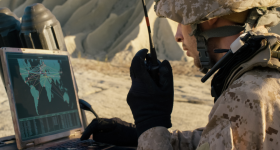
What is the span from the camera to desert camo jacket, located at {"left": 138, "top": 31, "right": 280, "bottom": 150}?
746 millimetres

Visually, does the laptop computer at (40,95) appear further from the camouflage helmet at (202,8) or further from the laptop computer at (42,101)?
the camouflage helmet at (202,8)

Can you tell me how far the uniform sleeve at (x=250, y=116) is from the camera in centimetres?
74

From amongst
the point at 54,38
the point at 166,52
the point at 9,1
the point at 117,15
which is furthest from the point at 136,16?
the point at 54,38

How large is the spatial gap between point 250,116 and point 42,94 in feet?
3.92

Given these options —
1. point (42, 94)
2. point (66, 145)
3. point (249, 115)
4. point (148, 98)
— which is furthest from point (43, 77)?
point (249, 115)

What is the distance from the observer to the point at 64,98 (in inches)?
62.6

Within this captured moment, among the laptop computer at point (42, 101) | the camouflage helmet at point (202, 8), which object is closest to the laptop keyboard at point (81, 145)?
the laptop computer at point (42, 101)

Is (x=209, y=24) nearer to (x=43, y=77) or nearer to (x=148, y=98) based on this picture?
(x=148, y=98)

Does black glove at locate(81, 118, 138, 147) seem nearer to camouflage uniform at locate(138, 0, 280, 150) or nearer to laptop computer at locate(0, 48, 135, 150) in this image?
laptop computer at locate(0, 48, 135, 150)

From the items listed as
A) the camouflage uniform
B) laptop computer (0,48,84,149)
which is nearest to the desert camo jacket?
the camouflage uniform

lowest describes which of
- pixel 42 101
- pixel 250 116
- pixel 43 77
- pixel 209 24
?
pixel 250 116

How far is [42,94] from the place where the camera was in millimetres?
1495

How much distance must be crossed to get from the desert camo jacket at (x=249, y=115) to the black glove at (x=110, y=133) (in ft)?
2.25

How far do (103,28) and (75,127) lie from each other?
1078 centimetres
